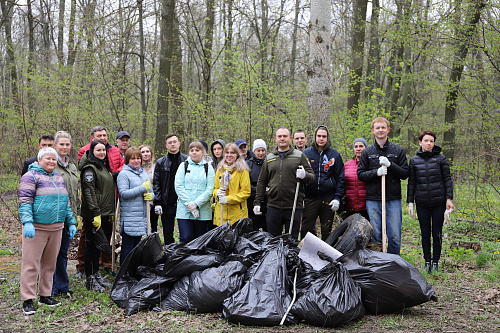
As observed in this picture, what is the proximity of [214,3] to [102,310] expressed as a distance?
9240 mm

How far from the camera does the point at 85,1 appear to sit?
13055mm

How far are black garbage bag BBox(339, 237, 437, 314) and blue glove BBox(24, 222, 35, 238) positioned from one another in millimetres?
3050

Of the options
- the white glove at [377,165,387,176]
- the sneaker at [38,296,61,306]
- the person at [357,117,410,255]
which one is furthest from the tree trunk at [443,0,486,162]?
the sneaker at [38,296,61,306]

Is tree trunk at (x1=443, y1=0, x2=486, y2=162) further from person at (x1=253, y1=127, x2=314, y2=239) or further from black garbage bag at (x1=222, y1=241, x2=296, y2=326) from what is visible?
black garbage bag at (x1=222, y1=241, x2=296, y2=326)

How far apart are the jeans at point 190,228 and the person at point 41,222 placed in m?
1.44

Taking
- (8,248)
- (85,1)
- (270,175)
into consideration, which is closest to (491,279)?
(270,175)

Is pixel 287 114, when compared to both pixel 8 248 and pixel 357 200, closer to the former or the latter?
pixel 357 200

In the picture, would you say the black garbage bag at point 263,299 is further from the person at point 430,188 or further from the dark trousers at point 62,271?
the person at point 430,188

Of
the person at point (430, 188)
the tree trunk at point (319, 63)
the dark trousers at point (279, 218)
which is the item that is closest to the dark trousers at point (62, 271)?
the dark trousers at point (279, 218)

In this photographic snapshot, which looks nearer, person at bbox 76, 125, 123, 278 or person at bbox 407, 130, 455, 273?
person at bbox 407, 130, 455, 273

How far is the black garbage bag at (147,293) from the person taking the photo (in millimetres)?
3775

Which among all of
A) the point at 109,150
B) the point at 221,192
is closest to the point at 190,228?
the point at 221,192

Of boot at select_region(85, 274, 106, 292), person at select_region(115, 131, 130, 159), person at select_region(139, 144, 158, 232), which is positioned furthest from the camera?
person at select_region(115, 131, 130, 159)

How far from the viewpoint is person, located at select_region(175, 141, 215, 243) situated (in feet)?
16.2
